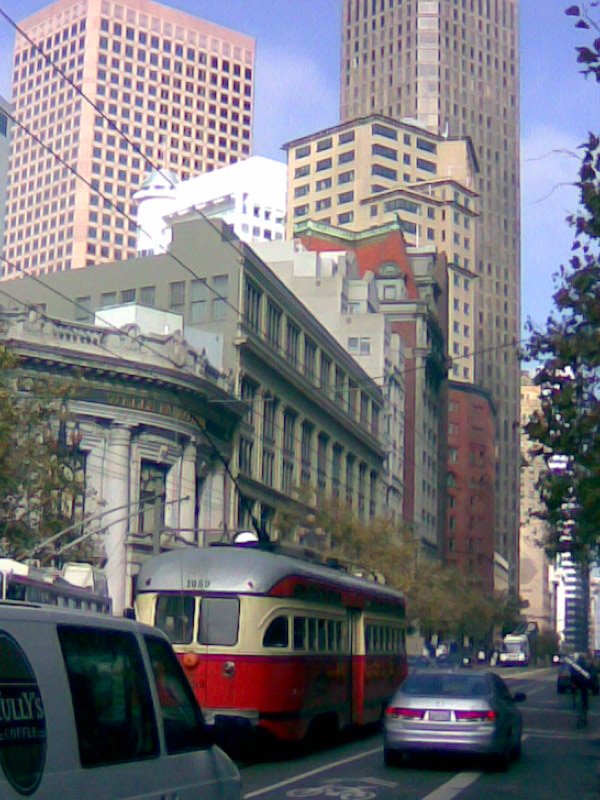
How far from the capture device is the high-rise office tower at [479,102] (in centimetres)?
18362

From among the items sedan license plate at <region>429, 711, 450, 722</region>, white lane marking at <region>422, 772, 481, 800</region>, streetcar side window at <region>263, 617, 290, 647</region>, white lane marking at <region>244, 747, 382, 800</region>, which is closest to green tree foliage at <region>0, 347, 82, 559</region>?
streetcar side window at <region>263, 617, 290, 647</region>

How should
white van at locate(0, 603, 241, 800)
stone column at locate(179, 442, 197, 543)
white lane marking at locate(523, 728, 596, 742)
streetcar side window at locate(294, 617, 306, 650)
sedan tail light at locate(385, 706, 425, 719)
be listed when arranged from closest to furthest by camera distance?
white van at locate(0, 603, 241, 800)
sedan tail light at locate(385, 706, 425, 719)
streetcar side window at locate(294, 617, 306, 650)
white lane marking at locate(523, 728, 596, 742)
stone column at locate(179, 442, 197, 543)

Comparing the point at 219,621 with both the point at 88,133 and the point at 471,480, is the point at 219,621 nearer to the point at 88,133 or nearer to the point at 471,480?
the point at 471,480

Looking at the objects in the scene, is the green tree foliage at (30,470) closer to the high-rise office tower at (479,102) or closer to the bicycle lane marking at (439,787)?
the bicycle lane marking at (439,787)

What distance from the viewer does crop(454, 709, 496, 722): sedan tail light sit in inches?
710

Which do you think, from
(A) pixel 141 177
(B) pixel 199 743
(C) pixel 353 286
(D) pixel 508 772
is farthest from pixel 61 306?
(A) pixel 141 177

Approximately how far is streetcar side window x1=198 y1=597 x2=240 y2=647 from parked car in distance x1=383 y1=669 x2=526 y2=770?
8.40 ft

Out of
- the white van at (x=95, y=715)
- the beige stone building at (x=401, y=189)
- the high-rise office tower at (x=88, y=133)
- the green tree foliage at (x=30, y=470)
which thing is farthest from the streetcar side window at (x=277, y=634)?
the high-rise office tower at (x=88, y=133)

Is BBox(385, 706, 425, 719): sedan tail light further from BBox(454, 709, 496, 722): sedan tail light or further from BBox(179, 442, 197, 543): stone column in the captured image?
BBox(179, 442, 197, 543): stone column

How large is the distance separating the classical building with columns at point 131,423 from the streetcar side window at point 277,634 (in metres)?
31.8

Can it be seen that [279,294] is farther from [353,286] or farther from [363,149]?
[363,149]

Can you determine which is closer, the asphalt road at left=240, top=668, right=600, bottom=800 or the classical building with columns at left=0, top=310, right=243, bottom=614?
the asphalt road at left=240, top=668, right=600, bottom=800

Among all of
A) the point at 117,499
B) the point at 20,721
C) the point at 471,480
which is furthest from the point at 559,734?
the point at 471,480

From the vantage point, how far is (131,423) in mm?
55000
